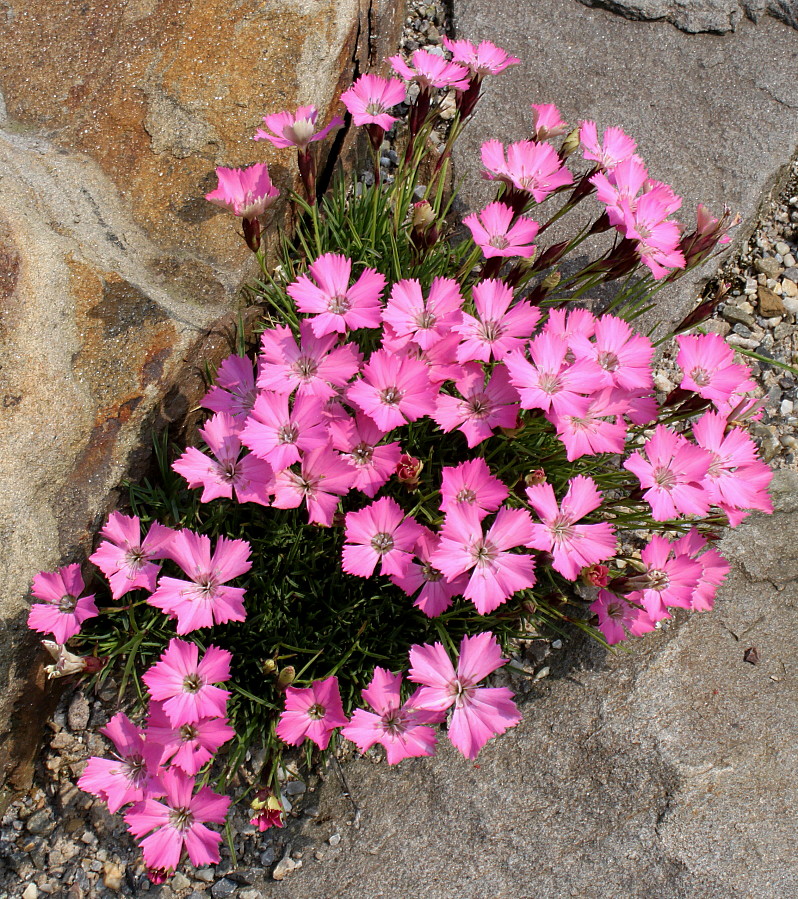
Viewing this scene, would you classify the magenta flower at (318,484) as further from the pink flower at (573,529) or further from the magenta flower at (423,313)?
the pink flower at (573,529)

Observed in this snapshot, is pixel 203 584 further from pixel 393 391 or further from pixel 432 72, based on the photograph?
pixel 432 72

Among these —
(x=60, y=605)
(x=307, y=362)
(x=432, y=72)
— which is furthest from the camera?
(x=432, y=72)

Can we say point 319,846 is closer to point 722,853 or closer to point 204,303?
point 722,853

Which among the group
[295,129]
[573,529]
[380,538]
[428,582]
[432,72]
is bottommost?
[428,582]

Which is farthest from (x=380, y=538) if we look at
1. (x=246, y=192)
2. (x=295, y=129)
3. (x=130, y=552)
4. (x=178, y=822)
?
(x=295, y=129)

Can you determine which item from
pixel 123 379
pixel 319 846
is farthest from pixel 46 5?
pixel 319 846

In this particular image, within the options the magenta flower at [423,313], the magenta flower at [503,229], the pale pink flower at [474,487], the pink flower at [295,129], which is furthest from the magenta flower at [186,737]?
the pink flower at [295,129]
